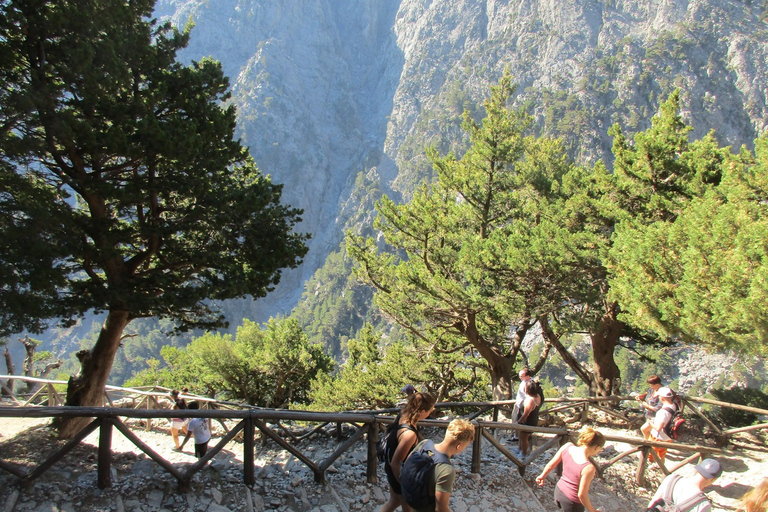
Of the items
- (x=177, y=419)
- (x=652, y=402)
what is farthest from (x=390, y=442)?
(x=177, y=419)

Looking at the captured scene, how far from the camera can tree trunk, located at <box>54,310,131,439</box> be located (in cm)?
786

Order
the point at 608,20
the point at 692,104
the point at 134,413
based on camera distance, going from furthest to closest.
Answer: the point at 608,20 → the point at 692,104 → the point at 134,413

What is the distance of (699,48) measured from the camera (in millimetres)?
108438

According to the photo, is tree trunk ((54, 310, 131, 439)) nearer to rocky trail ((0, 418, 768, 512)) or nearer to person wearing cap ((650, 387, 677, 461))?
rocky trail ((0, 418, 768, 512))

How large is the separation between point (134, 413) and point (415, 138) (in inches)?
5666

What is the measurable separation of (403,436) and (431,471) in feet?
1.74

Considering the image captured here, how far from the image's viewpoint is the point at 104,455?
16.0 feet

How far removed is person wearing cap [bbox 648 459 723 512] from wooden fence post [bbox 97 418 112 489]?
5.63 metres

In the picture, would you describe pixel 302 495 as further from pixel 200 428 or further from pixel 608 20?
pixel 608 20

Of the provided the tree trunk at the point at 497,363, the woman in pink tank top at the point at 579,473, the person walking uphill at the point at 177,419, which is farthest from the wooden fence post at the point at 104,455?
the tree trunk at the point at 497,363

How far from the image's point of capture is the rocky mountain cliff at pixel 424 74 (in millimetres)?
105562

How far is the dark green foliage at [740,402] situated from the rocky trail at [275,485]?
383 centimetres

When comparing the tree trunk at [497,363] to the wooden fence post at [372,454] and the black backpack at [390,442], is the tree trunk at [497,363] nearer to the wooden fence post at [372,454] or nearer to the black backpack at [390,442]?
the wooden fence post at [372,454]

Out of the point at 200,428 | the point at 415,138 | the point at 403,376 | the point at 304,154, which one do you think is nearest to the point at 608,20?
the point at 415,138
